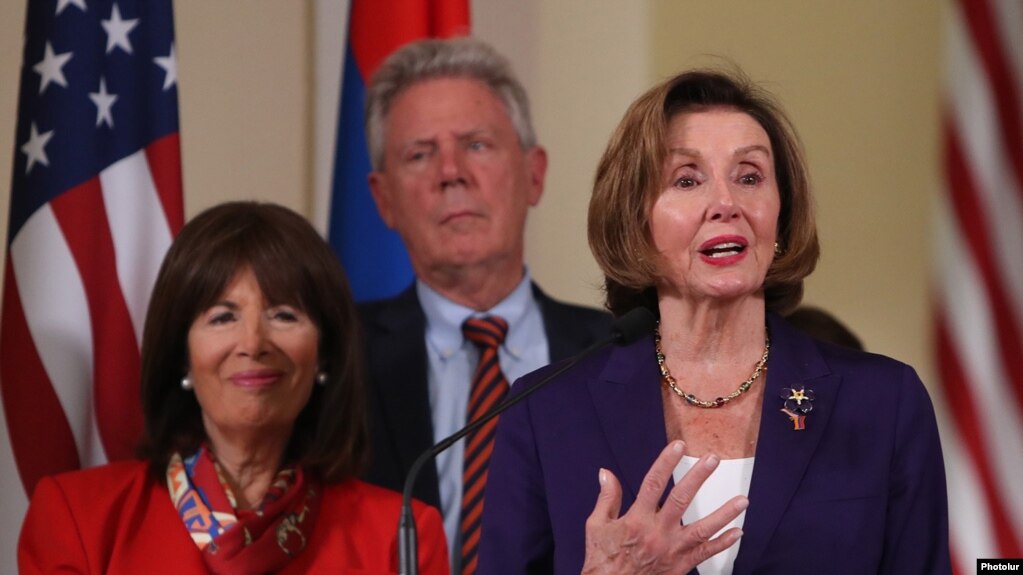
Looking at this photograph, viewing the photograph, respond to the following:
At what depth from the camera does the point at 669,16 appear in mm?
4145

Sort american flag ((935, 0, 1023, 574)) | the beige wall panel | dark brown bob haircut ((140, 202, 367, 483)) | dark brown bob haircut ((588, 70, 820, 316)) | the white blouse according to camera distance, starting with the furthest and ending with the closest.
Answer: american flag ((935, 0, 1023, 574)) → the beige wall panel → dark brown bob haircut ((140, 202, 367, 483)) → dark brown bob haircut ((588, 70, 820, 316)) → the white blouse

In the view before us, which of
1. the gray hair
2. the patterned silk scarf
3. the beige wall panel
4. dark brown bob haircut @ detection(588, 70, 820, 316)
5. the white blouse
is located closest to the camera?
the white blouse

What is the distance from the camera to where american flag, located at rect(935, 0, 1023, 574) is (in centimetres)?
420

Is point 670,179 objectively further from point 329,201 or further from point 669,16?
point 669,16

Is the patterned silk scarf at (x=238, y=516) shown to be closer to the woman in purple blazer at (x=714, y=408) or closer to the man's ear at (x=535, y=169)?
the woman in purple blazer at (x=714, y=408)

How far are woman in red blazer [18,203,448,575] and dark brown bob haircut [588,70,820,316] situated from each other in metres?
0.71

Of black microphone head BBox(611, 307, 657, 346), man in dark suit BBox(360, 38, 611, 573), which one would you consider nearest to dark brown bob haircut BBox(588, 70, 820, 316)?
black microphone head BBox(611, 307, 657, 346)

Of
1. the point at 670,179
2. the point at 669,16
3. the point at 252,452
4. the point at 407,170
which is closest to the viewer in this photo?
the point at 670,179

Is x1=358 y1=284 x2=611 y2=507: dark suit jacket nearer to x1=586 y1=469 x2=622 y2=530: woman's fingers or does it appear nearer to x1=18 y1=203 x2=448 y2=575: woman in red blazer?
x1=18 y1=203 x2=448 y2=575: woman in red blazer

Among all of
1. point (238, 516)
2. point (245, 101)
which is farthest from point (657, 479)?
point (245, 101)

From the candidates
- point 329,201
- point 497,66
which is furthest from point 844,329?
point 329,201

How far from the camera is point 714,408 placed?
1984mm

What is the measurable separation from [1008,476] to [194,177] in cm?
244

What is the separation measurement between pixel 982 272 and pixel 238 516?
103 inches
